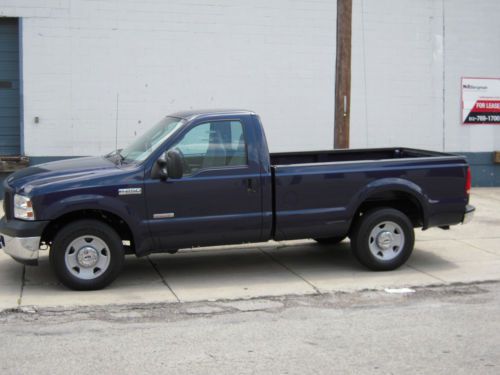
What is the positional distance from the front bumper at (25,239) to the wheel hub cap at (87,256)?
44 cm

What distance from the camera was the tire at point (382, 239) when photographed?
809 centimetres

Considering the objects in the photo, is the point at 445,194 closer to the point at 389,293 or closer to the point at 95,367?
Result: the point at 389,293

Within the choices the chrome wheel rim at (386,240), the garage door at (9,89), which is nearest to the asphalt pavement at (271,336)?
the chrome wheel rim at (386,240)

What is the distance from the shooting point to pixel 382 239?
815cm

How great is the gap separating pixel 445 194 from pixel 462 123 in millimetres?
7424

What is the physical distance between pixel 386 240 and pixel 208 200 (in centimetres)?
223

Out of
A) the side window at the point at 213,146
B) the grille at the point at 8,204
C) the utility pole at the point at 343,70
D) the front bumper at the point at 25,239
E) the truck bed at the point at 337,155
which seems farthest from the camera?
the utility pole at the point at 343,70

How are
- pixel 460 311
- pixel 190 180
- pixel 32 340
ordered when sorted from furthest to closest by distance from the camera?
pixel 190 180
pixel 460 311
pixel 32 340

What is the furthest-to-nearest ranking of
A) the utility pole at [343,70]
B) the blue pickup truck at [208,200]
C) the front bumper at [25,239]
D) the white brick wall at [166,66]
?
the white brick wall at [166,66] < the utility pole at [343,70] < the blue pickup truck at [208,200] < the front bumper at [25,239]

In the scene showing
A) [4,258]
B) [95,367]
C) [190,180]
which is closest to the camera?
[95,367]

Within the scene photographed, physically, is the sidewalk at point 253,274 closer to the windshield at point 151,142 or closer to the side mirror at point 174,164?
the side mirror at point 174,164

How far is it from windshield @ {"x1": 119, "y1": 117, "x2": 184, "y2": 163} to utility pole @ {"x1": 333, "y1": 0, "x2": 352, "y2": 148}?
3.17 metres

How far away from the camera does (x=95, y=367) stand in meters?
5.16

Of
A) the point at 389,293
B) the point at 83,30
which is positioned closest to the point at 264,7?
the point at 83,30
